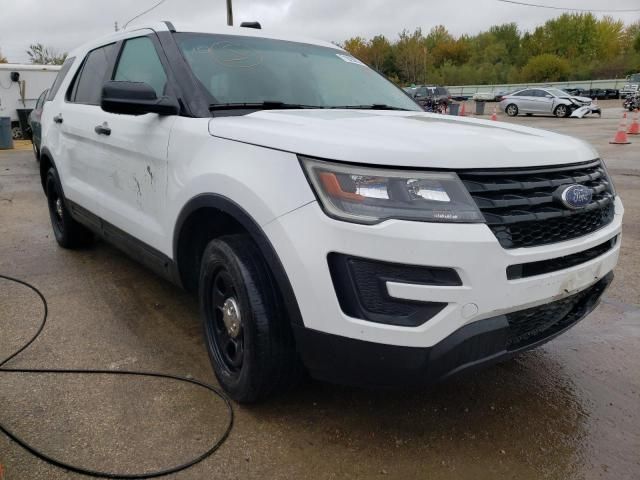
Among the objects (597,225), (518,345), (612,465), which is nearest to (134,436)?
(518,345)

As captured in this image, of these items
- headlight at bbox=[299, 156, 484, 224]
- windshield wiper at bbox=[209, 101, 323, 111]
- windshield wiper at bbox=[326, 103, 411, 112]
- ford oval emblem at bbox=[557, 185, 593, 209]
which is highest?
windshield wiper at bbox=[209, 101, 323, 111]

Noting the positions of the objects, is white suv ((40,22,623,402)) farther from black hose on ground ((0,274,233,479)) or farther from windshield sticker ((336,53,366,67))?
windshield sticker ((336,53,366,67))

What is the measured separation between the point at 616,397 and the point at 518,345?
96cm

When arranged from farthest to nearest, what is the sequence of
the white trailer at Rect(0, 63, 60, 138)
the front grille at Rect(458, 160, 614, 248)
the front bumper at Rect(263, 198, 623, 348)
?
the white trailer at Rect(0, 63, 60, 138) < the front grille at Rect(458, 160, 614, 248) < the front bumper at Rect(263, 198, 623, 348)

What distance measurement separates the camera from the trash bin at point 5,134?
51.1 ft

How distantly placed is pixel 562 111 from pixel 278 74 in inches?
977

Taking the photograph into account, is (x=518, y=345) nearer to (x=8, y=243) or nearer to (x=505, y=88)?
(x=8, y=243)

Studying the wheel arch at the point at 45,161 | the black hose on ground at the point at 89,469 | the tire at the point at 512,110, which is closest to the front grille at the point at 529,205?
the black hose on ground at the point at 89,469

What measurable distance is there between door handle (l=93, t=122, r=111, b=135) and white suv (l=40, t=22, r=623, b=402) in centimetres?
33

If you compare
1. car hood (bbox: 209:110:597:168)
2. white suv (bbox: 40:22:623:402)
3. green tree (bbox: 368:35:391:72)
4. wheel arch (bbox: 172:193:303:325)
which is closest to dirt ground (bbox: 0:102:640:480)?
white suv (bbox: 40:22:623:402)

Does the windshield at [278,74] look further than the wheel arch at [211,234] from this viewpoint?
Yes

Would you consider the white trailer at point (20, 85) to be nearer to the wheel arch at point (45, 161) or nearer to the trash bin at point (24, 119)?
the trash bin at point (24, 119)

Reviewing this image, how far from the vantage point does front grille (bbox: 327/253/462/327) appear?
1883 mm

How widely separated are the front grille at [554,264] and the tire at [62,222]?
387 centimetres
